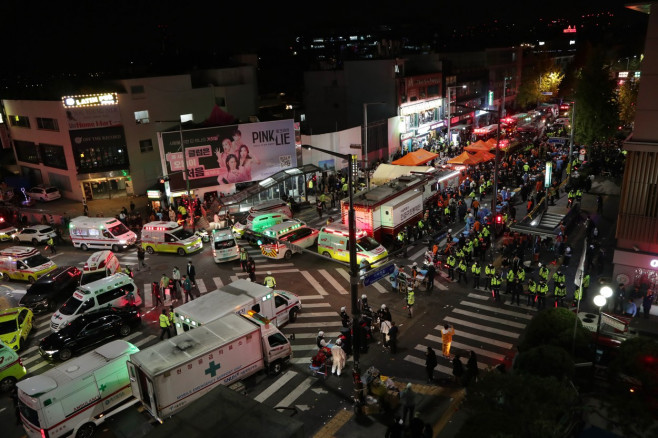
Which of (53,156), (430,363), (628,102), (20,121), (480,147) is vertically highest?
(20,121)

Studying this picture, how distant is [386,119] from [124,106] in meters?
25.8

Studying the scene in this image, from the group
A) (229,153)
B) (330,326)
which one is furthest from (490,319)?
(229,153)

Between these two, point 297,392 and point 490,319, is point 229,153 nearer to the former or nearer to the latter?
point 490,319

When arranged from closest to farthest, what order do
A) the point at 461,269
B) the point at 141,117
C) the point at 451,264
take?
the point at 461,269 → the point at 451,264 → the point at 141,117

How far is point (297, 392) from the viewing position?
631 inches

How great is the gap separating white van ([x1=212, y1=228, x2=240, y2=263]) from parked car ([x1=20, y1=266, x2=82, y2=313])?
24.3ft

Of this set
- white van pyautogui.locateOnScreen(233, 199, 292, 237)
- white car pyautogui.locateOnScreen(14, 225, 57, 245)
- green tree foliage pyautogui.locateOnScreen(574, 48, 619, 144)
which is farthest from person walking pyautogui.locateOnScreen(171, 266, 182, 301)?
green tree foliage pyautogui.locateOnScreen(574, 48, 619, 144)

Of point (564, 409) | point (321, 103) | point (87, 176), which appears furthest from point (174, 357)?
point (321, 103)

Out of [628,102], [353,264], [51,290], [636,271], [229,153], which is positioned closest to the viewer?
[353,264]

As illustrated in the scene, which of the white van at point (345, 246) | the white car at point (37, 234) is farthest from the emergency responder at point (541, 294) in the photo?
the white car at point (37, 234)

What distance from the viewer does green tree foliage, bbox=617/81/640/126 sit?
4506 centimetres

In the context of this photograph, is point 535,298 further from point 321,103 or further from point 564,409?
point 321,103

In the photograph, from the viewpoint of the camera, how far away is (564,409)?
9.45m

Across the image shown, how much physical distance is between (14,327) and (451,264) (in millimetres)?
19680
